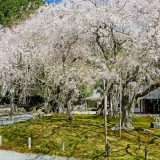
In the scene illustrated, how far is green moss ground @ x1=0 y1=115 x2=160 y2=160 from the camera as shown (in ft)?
96.0

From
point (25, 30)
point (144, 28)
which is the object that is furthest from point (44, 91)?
point (144, 28)

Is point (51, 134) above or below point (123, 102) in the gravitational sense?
below

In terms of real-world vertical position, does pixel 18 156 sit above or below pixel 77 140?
below

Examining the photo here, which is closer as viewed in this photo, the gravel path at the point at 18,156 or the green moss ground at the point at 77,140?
the green moss ground at the point at 77,140

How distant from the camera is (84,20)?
33.9 m

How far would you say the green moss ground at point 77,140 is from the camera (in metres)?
29.3

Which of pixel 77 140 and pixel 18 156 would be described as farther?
pixel 77 140

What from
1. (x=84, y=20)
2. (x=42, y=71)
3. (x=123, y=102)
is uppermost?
(x=84, y=20)

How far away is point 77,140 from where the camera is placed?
32.1 metres

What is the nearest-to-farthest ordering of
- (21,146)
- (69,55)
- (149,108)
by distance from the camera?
(21,146), (69,55), (149,108)

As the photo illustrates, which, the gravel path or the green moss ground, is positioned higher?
the green moss ground

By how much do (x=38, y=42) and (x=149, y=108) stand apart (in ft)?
109

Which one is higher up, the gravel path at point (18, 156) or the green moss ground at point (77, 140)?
the green moss ground at point (77, 140)

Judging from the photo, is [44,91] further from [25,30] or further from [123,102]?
[123,102]
